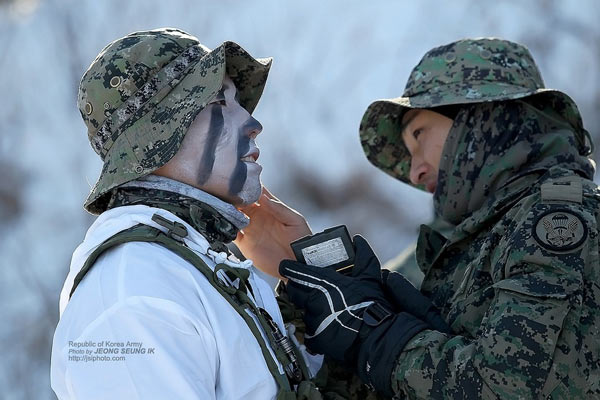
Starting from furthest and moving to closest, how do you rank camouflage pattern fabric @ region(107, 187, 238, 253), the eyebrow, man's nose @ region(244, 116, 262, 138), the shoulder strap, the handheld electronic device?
the eyebrow, the handheld electronic device, man's nose @ region(244, 116, 262, 138), camouflage pattern fabric @ region(107, 187, 238, 253), the shoulder strap

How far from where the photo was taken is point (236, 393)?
11.8ft

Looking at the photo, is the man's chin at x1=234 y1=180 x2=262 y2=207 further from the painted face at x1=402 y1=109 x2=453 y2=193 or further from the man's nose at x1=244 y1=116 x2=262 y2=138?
the painted face at x1=402 y1=109 x2=453 y2=193

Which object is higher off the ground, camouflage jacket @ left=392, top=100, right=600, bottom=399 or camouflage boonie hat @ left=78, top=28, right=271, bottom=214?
camouflage boonie hat @ left=78, top=28, right=271, bottom=214

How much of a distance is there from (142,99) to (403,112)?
5.58 feet

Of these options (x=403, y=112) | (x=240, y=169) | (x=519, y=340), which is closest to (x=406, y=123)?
(x=403, y=112)

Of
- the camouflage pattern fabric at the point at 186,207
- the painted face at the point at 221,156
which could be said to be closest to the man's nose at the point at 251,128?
the painted face at the point at 221,156

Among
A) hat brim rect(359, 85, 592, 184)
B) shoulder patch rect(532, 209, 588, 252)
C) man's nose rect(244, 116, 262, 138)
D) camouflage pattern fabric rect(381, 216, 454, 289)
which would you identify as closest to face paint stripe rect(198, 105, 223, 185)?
man's nose rect(244, 116, 262, 138)

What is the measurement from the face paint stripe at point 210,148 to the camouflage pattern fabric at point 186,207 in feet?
0.37

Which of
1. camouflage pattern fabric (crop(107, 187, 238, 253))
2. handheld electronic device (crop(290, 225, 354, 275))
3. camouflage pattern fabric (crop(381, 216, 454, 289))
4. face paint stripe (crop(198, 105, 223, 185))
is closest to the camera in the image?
camouflage pattern fabric (crop(107, 187, 238, 253))

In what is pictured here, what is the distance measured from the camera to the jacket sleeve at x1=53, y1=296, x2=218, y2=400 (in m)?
3.40

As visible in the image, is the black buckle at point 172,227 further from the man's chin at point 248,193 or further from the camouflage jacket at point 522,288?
the camouflage jacket at point 522,288

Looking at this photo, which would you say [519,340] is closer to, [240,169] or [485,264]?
[485,264]

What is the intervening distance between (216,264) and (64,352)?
619 mm

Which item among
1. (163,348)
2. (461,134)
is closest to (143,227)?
(163,348)
